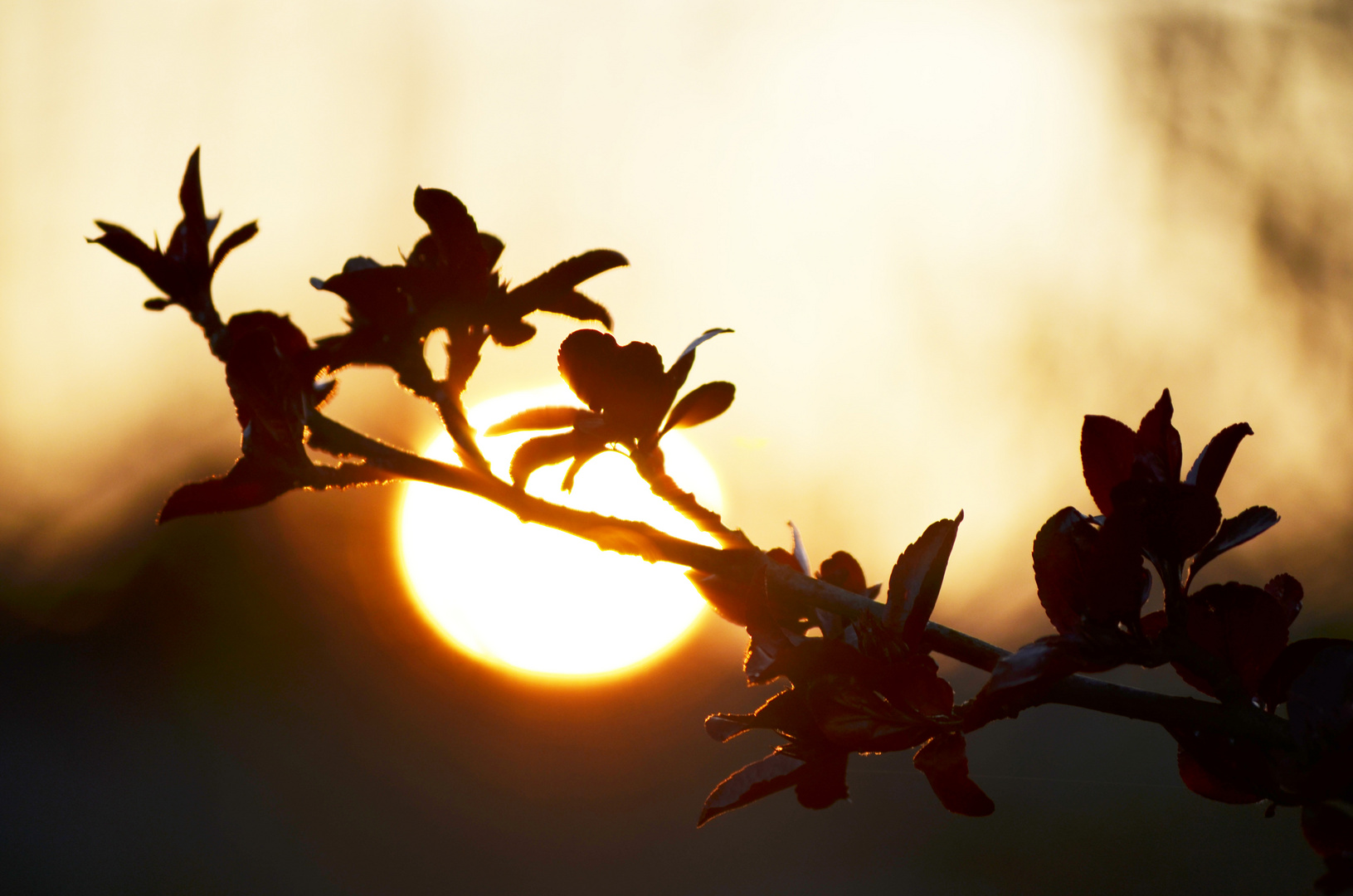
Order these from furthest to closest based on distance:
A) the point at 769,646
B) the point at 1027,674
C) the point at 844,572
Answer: the point at 844,572, the point at 769,646, the point at 1027,674

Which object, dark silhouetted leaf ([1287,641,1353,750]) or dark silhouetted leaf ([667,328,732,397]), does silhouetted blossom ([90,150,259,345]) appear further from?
dark silhouetted leaf ([1287,641,1353,750])

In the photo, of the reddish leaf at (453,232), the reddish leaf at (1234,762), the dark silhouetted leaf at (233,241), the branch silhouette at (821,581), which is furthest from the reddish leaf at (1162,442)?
Result: the dark silhouetted leaf at (233,241)

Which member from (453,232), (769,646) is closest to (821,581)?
(769,646)

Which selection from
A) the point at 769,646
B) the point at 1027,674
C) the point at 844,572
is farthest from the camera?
the point at 844,572

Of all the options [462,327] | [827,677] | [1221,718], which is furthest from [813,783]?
[462,327]

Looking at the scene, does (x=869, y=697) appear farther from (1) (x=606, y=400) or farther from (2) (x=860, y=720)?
(1) (x=606, y=400)

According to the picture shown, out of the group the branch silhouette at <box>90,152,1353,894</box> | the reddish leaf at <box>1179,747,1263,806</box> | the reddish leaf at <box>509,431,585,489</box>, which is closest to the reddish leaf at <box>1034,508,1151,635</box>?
the branch silhouette at <box>90,152,1353,894</box>

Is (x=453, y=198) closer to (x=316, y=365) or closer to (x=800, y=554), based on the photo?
(x=316, y=365)
